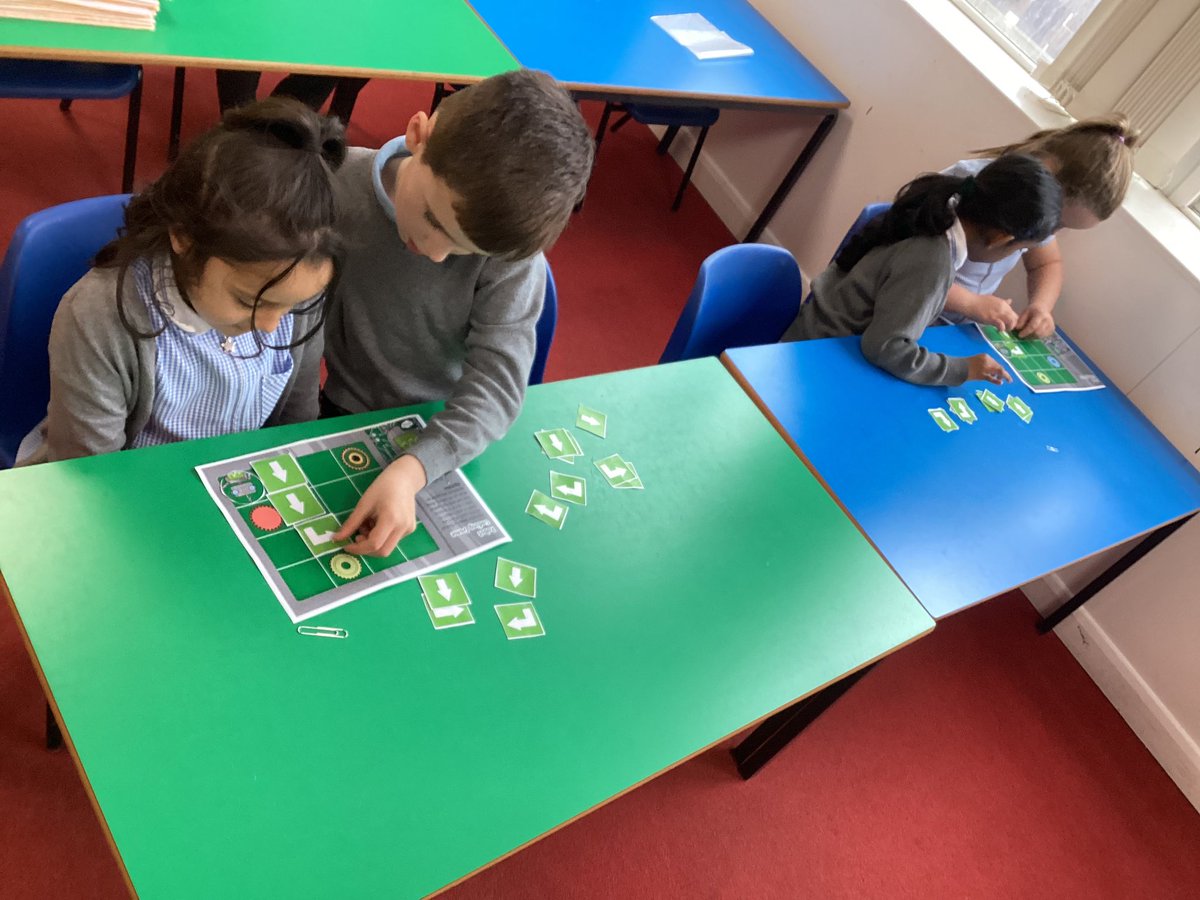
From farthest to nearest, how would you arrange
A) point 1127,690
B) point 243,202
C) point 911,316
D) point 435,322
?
point 1127,690 < point 911,316 < point 435,322 < point 243,202

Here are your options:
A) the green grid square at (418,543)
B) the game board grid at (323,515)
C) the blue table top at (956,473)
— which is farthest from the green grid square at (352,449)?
the blue table top at (956,473)

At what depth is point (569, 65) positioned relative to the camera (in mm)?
2535

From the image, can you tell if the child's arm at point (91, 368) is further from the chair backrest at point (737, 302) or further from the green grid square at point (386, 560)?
the chair backrest at point (737, 302)

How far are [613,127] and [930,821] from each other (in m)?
3.18

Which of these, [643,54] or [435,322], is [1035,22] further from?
[435,322]

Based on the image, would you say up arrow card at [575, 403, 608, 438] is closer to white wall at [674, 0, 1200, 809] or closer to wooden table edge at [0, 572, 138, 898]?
wooden table edge at [0, 572, 138, 898]

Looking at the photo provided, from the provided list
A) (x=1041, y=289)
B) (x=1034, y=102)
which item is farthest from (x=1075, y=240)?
(x=1034, y=102)

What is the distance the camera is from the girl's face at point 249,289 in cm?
102

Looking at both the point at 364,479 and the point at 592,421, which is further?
the point at 592,421

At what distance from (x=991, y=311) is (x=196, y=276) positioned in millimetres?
2000

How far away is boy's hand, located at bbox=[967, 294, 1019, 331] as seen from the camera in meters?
2.30

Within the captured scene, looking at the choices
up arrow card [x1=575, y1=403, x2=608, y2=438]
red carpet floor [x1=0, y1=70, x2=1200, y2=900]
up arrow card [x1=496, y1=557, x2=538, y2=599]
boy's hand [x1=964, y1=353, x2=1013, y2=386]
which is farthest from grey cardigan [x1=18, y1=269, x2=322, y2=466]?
boy's hand [x1=964, y1=353, x2=1013, y2=386]

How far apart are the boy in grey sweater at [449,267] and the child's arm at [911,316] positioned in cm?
90

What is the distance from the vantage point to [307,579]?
109 centimetres
